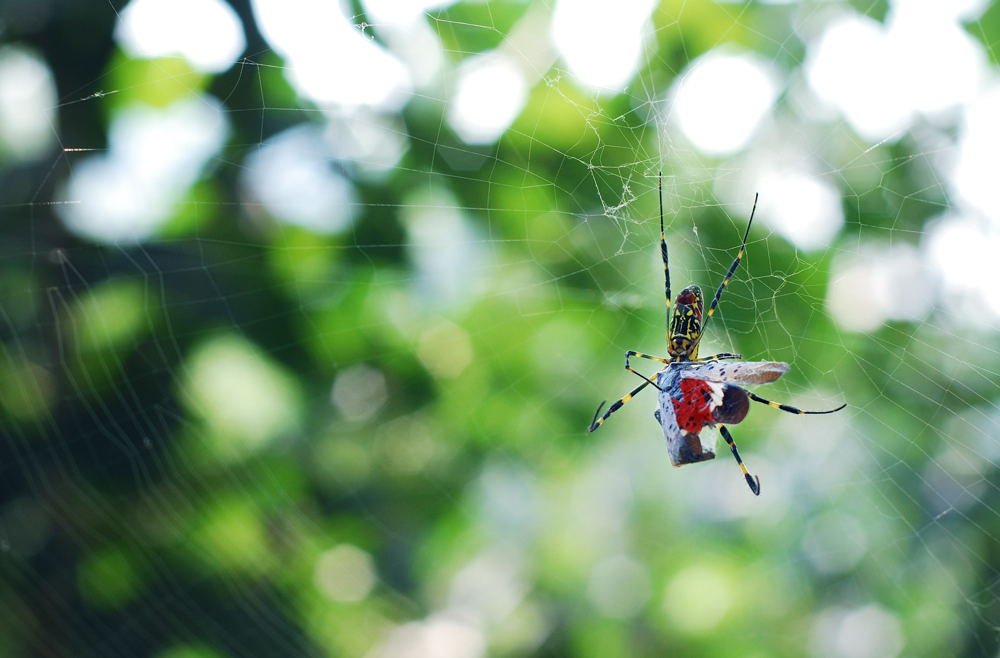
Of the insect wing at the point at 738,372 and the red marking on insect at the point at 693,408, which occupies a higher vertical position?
the insect wing at the point at 738,372

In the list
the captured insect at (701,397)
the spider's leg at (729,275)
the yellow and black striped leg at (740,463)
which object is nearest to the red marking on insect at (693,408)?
the captured insect at (701,397)

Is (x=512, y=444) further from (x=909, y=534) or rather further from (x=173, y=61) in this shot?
(x=173, y=61)

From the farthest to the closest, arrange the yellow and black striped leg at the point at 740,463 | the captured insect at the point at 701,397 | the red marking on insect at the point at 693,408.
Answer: the yellow and black striped leg at the point at 740,463, the red marking on insect at the point at 693,408, the captured insect at the point at 701,397

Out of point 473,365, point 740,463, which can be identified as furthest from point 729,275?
point 473,365

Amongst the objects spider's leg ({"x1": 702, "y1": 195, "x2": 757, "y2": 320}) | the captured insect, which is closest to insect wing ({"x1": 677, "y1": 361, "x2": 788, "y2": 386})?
the captured insect

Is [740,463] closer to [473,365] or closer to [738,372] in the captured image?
[738,372]

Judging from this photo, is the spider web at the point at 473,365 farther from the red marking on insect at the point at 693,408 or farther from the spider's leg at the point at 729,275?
the red marking on insect at the point at 693,408
